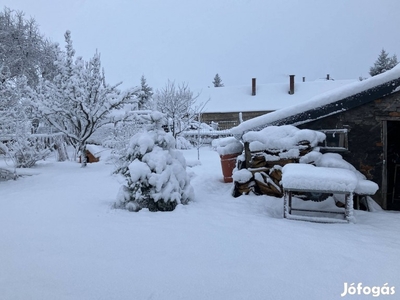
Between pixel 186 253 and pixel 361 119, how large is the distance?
14.7 ft

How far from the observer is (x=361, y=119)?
5.46 metres

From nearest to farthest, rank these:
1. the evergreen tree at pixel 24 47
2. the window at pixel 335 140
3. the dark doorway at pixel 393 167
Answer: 1. the window at pixel 335 140
2. the dark doorway at pixel 393 167
3. the evergreen tree at pixel 24 47

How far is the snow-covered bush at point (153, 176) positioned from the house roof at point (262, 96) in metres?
21.8

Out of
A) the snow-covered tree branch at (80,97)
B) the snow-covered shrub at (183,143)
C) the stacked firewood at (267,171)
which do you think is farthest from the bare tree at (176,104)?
the stacked firewood at (267,171)

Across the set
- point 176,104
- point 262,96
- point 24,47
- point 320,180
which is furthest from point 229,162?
point 262,96

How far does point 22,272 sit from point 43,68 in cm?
2101

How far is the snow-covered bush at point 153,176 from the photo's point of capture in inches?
178

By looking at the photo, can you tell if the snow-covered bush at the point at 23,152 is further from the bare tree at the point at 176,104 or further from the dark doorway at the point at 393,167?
the dark doorway at the point at 393,167

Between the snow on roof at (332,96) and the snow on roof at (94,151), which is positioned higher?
the snow on roof at (332,96)

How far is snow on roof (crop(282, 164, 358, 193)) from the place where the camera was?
13.4 feet

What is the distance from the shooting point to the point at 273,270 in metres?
2.61

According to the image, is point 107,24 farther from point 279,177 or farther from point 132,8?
point 279,177

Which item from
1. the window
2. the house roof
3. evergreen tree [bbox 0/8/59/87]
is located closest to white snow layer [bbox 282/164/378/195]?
the window

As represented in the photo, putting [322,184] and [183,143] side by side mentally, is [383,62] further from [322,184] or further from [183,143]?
[322,184]
